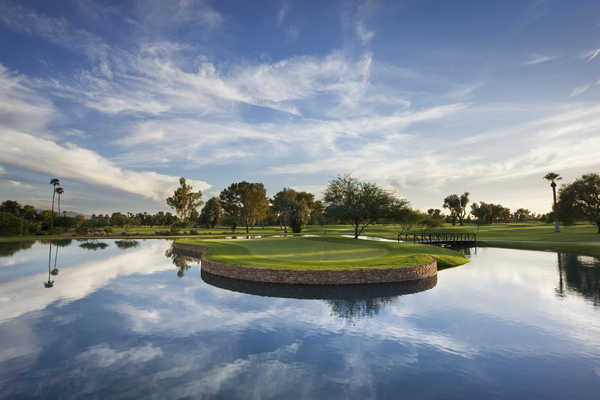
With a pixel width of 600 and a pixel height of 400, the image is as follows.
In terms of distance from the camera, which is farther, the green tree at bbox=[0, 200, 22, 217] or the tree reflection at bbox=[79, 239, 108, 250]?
the green tree at bbox=[0, 200, 22, 217]

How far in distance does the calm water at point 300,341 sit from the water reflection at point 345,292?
109mm

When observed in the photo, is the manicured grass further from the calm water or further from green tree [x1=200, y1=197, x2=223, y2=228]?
green tree [x1=200, y1=197, x2=223, y2=228]

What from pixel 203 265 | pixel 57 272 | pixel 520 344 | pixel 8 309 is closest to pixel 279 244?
pixel 203 265

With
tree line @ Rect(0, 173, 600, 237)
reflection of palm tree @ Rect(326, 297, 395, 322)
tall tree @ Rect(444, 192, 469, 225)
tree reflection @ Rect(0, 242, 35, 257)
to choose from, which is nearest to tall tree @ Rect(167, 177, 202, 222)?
tree line @ Rect(0, 173, 600, 237)

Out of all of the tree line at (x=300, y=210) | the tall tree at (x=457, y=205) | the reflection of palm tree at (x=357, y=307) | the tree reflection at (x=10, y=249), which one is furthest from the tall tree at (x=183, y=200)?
the tall tree at (x=457, y=205)

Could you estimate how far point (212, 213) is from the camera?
81.7 m

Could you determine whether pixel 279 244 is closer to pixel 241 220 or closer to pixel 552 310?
pixel 552 310

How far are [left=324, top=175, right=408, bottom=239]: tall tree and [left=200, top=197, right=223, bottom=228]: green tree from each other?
172ft

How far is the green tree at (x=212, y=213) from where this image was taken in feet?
269

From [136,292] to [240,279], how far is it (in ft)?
19.3

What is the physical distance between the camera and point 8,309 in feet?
42.1

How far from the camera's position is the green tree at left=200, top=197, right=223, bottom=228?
82000mm

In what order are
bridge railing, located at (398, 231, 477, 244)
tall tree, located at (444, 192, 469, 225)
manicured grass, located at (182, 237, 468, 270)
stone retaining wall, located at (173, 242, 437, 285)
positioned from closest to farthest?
stone retaining wall, located at (173, 242, 437, 285)
manicured grass, located at (182, 237, 468, 270)
bridge railing, located at (398, 231, 477, 244)
tall tree, located at (444, 192, 469, 225)

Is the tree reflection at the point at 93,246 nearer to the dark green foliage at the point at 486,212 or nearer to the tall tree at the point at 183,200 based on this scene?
the tall tree at the point at 183,200
